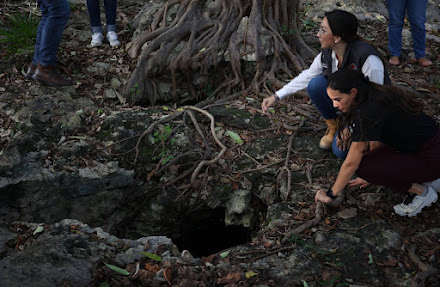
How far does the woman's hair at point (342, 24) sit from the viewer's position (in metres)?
2.97

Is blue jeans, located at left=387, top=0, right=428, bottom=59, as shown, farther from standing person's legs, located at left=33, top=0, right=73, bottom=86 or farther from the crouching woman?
standing person's legs, located at left=33, top=0, right=73, bottom=86

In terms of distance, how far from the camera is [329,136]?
3711mm

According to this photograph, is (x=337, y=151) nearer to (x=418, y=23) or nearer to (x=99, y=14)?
(x=418, y=23)

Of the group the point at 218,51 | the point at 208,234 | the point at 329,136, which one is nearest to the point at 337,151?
the point at 329,136

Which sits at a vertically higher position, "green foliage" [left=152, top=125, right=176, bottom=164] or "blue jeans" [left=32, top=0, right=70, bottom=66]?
"blue jeans" [left=32, top=0, right=70, bottom=66]

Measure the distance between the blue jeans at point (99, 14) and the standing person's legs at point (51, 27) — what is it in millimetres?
839

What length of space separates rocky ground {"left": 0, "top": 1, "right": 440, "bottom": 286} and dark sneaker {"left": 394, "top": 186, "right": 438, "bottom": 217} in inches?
2.3

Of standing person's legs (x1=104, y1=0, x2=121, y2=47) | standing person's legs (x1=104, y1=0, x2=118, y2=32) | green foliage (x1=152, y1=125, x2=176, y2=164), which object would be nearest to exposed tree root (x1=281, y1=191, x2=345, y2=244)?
green foliage (x1=152, y1=125, x2=176, y2=164)

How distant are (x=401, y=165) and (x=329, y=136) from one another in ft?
2.99

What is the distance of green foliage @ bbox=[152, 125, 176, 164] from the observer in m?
3.86

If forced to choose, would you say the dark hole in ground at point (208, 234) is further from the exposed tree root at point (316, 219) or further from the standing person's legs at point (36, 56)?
the standing person's legs at point (36, 56)

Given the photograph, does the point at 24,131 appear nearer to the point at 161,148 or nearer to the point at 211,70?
the point at 161,148

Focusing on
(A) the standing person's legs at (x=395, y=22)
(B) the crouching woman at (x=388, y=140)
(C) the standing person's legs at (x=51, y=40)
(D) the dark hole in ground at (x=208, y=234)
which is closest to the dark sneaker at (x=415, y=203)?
(B) the crouching woman at (x=388, y=140)

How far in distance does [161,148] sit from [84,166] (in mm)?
746
